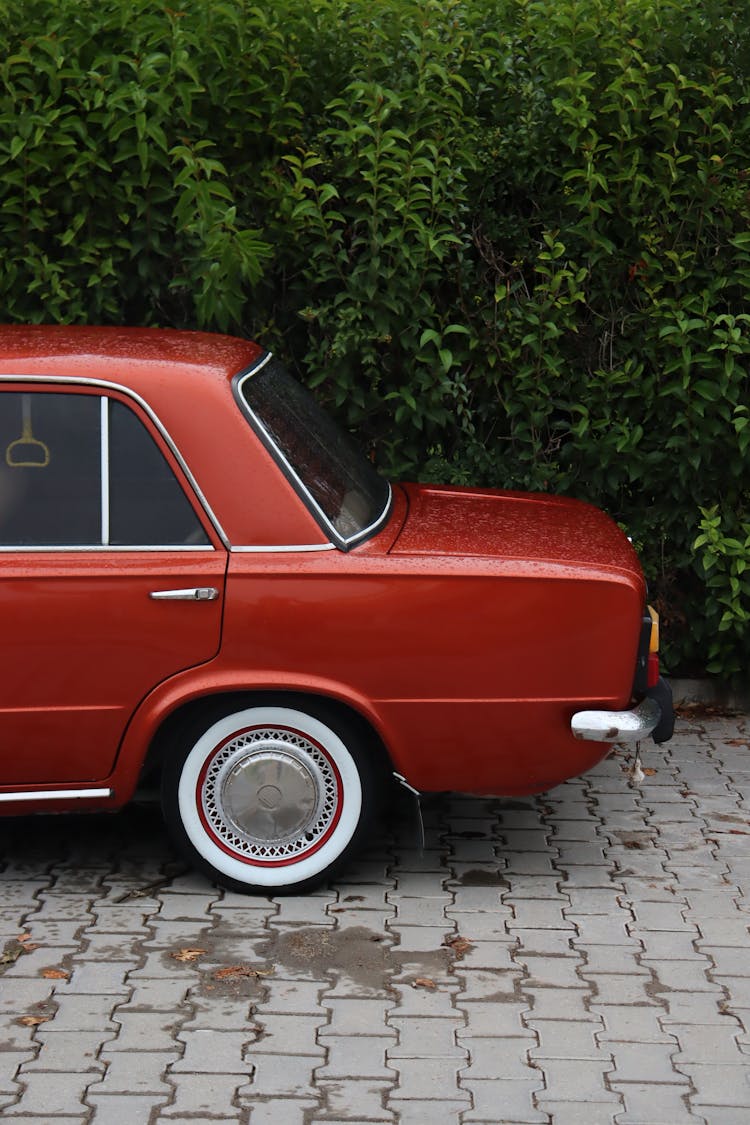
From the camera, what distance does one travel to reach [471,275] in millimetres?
7750

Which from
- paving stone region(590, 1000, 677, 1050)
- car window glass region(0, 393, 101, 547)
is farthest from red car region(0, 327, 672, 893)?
paving stone region(590, 1000, 677, 1050)

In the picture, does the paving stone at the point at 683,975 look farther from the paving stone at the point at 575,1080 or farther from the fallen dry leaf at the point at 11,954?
the fallen dry leaf at the point at 11,954

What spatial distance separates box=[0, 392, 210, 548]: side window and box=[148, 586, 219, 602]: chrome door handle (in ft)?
0.57

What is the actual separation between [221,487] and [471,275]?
2.75m

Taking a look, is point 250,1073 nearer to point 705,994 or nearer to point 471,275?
point 705,994

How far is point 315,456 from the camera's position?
5.81m

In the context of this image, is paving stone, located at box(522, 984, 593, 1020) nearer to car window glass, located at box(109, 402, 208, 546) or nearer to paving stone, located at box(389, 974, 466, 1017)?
paving stone, located at box(389, 974, 466, 1017)

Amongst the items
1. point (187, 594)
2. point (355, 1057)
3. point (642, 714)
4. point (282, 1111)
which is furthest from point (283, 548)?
point (282, 1111)

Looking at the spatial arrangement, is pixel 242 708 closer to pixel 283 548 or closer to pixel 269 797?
pixel 269 797

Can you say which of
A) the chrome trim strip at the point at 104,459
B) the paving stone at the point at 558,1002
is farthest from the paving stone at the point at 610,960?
the chrome trim strip at the point at 104,459

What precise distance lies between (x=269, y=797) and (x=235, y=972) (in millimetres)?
746

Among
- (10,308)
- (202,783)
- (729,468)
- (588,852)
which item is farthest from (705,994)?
(10,308)

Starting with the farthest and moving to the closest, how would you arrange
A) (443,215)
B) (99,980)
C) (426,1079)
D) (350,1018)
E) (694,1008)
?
(443,215), (99,980), (694,1008), (350,1018), (426,1079)

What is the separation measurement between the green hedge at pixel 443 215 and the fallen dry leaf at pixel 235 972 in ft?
10.9
